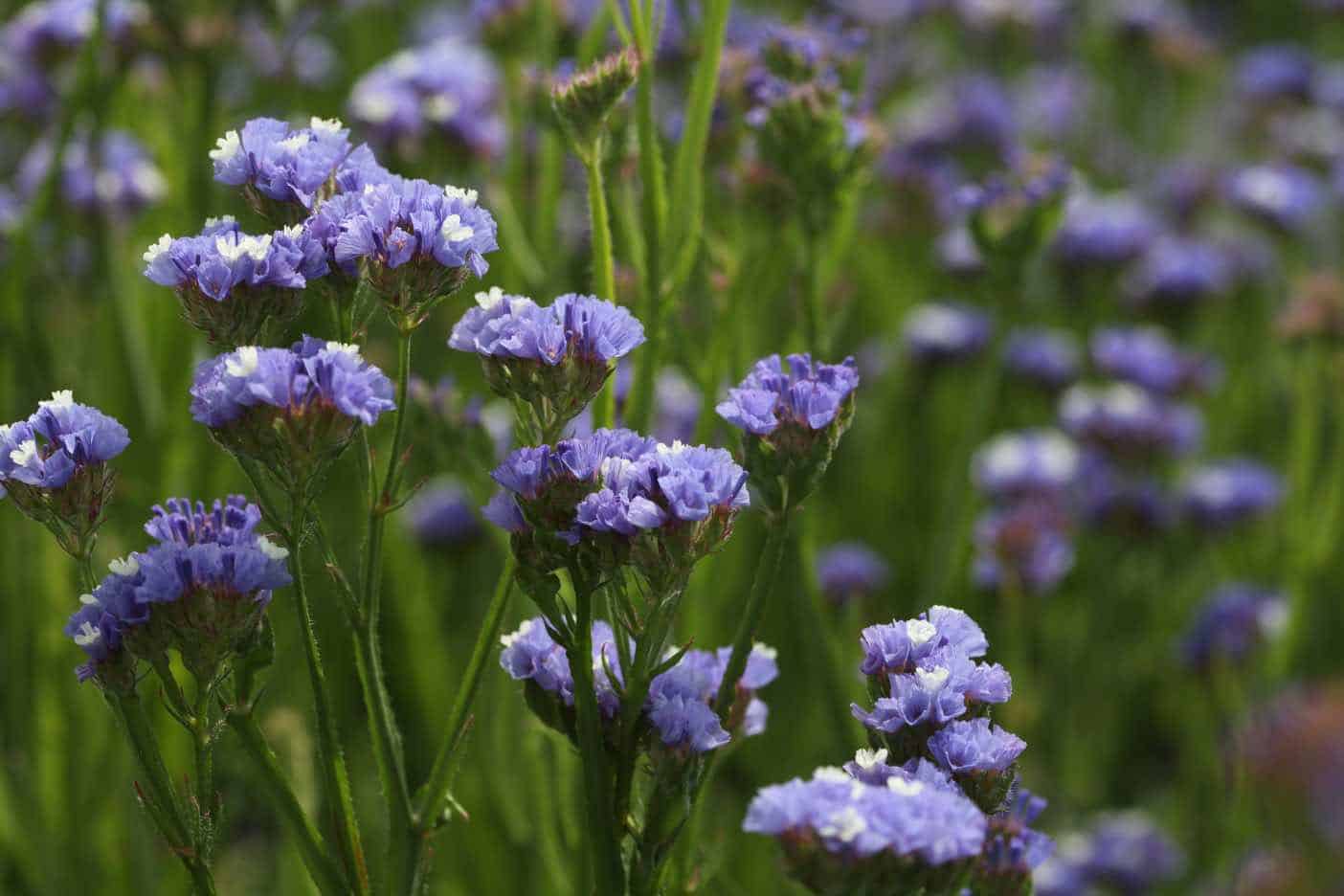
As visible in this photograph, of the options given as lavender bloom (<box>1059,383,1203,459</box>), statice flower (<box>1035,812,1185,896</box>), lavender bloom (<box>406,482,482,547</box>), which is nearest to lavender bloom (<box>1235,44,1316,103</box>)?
lavender bloom (<box>1059,383,1203,459</box>)

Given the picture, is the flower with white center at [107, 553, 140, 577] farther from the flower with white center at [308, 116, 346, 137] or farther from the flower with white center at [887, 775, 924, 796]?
the flower with white center at [887, 775, 924, 796]

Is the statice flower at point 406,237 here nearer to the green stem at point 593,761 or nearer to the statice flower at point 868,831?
the green stem at point 593,761

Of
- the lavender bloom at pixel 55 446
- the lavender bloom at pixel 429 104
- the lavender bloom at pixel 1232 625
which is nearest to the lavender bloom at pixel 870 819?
the lavender bloom at pixel 55 446

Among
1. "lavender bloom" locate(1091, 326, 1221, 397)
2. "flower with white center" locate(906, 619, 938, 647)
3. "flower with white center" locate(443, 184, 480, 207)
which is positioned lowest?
"flower with white center" locate(906, 619, 938, 647)

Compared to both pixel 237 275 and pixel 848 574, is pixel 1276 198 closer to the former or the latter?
pixel 848 574

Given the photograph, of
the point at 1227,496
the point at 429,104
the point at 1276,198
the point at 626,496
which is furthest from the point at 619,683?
the point at 1276,198

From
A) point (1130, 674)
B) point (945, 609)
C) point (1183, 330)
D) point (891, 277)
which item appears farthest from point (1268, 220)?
point (945, 609)

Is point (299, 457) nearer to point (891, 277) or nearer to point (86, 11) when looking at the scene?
point (86, 11)
